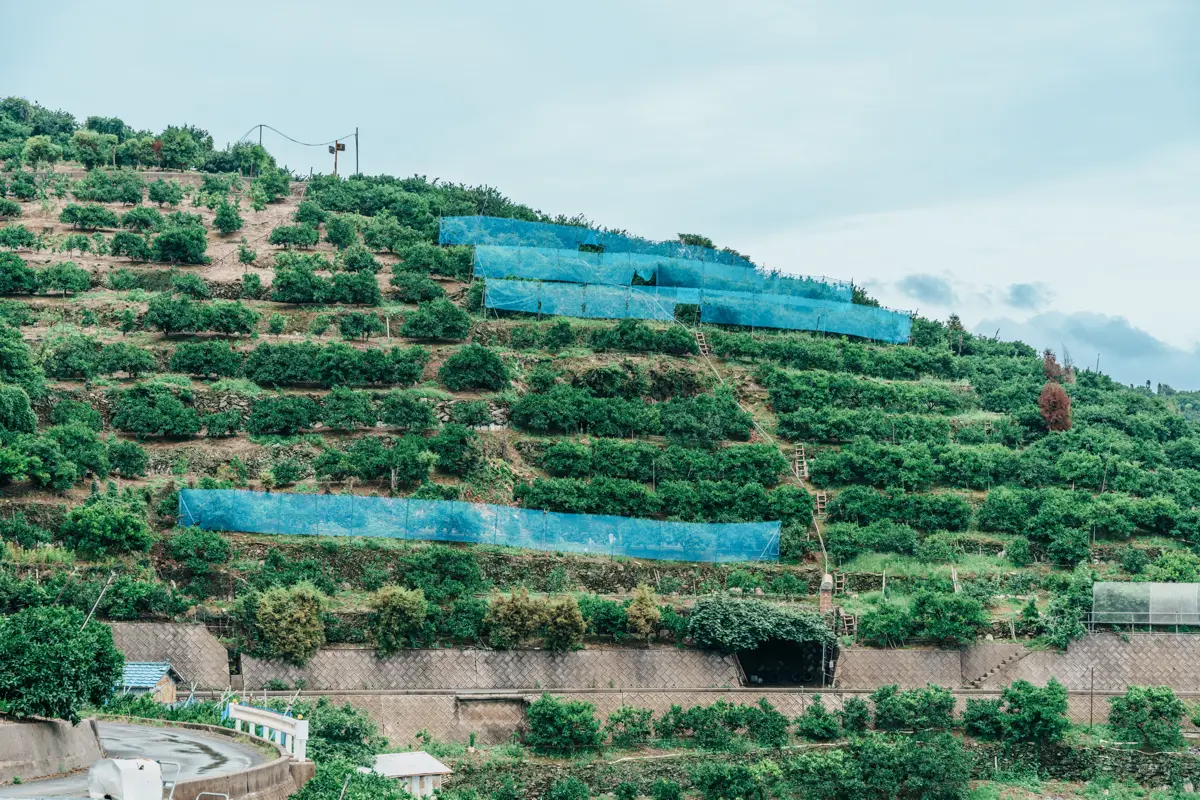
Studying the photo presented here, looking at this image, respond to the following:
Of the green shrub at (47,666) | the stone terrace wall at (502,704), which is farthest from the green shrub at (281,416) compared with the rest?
the green shrub at (47,666)

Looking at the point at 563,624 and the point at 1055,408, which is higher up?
the point at 1055,408

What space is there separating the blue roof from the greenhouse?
80.6 ft

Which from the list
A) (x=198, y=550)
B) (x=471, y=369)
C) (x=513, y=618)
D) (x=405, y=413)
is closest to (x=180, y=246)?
(x=471, y=369)

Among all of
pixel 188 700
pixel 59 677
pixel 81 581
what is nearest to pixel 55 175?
pixel 81 581

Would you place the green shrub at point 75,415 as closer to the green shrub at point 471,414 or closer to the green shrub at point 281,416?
the green shrub at point 281,416

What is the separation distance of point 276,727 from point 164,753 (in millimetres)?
2603

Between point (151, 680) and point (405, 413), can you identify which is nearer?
point (151, 680)

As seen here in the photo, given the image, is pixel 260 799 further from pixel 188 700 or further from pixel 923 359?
pixel 923 359

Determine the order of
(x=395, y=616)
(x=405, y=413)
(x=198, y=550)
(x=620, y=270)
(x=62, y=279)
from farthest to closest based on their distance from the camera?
(x=620, y=270) < (x=62, y=279) < (x=405, y=413) < (x=198, y=550) < (x=395, y=616)

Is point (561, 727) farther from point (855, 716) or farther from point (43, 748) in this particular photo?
point (43, 748)

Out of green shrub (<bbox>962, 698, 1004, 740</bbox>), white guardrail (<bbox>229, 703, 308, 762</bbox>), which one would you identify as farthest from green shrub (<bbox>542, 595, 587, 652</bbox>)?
white guardrail (<bbox>229, 703, 308, 762</bbox>)

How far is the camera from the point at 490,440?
51969mm

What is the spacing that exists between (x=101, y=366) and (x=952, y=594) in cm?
2668

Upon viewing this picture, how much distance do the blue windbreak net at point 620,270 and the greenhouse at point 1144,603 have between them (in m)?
20.2
